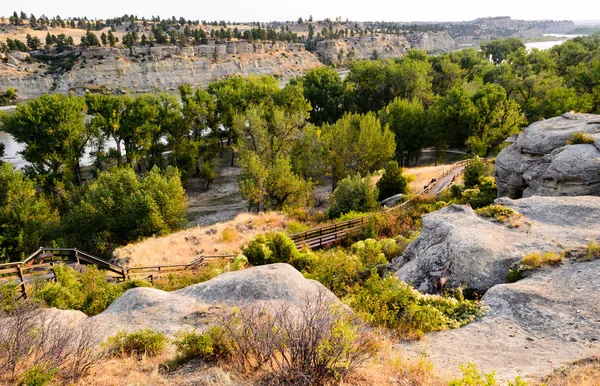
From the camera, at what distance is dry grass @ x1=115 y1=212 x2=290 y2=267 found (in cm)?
2348

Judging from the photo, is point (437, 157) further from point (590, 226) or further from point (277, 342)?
point (277, 342)

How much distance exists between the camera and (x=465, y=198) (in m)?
25.0

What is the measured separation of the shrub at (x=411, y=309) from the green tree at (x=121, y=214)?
21.5 meters

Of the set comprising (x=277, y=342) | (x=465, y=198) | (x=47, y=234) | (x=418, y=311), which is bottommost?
(x=47, y=234)

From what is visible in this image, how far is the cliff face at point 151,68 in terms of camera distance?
3735 inches

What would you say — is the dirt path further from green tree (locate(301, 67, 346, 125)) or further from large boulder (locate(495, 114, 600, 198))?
large boulder (locate(495, 114, 600, 198))

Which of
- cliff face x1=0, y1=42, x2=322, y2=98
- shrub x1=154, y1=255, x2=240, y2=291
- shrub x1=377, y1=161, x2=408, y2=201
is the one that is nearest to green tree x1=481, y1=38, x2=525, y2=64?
cliff face x1=0, y1=42, x2=322, y2=98

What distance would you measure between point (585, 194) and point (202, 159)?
4182 cm

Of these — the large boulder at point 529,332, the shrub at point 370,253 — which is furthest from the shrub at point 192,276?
the large boulder at point 529,332

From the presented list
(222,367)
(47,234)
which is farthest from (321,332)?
(47,234)

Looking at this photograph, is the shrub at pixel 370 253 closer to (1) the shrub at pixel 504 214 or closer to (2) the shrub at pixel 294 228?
(1) the shrub at pixel 504 214

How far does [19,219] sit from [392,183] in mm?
29880

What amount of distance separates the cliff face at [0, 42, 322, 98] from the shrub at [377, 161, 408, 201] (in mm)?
93838

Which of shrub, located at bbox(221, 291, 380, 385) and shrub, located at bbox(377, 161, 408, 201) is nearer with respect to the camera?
shrub, located at bbox(221, 291, 380, 385)
